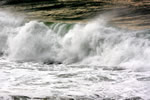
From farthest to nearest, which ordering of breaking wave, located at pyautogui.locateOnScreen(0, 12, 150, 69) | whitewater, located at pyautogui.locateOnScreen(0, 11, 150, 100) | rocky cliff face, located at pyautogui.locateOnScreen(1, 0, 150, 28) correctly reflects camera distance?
rocky cliff face, located at pyautogui.locateOnScreen(1, 0, 150, 28)
breaking wave, located at pyautogui.locateOnScreen(0, 12, 150, 69)
whitewater, located at pyautogui.locateOnScreen(0, 11, 150, 100)

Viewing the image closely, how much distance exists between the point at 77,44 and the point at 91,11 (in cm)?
947

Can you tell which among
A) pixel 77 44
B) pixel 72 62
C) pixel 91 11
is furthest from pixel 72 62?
pixel 91 11

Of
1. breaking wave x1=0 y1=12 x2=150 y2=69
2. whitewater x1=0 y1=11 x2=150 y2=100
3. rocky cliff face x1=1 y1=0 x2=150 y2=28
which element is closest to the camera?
whitewater x1=0 y1=11 x2=150 y2=100

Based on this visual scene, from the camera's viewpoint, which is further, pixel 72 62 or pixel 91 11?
pixel 91 11

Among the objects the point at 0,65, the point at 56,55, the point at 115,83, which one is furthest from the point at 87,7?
the point at 115,83

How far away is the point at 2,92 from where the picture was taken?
9148 millimetres

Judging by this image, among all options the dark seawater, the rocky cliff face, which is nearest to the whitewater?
the dark seawater

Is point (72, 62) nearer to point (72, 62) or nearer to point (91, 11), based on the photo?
point (72, 62)

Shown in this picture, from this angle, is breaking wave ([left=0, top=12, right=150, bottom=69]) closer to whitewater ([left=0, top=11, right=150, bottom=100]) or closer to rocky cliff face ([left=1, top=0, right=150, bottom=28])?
whitewater ([left=0, top=11, right=150, bottom=100])

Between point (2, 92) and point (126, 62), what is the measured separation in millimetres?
5246

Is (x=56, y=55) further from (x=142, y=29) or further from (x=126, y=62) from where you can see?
(x=142, y=29)

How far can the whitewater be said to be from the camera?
9164 mm

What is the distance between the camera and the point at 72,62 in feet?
43.4

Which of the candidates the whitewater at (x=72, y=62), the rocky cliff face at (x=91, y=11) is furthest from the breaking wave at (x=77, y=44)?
the rocky cliff face at (x=91, y=11)
